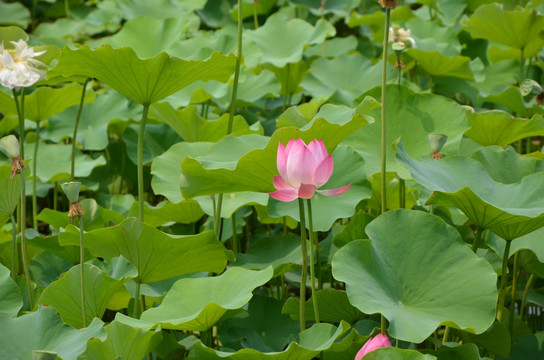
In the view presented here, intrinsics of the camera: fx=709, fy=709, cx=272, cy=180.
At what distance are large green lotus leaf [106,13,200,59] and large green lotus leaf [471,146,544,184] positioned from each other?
112 centimetres

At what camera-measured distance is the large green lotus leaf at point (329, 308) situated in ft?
4.20

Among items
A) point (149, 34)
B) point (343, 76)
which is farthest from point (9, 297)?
point (343, 76)

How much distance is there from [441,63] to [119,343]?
4.71 ft

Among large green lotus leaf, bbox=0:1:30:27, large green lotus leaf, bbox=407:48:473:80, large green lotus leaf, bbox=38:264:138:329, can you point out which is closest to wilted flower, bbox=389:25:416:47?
large green lotus leaf, bbox=407:48:473:80

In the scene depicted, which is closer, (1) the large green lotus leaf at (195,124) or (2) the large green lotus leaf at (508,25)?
(1) the large green lotus leaf at (195,124)

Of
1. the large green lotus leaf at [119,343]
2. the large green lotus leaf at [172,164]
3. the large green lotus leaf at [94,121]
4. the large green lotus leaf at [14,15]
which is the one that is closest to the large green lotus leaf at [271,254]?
the large green lotus leaf at [172,164]

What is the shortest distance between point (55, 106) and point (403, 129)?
0.91 m

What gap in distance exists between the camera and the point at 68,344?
3.34 feet

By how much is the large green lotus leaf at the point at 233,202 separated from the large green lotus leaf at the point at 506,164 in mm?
439

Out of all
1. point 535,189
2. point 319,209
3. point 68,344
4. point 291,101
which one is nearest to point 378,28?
point 291,101

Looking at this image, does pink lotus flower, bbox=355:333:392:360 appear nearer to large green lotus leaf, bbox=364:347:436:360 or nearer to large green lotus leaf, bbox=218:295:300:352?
large green lotus leaf, bbox=364:347:436:360

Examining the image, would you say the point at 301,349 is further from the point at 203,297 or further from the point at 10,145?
the point at 10,145

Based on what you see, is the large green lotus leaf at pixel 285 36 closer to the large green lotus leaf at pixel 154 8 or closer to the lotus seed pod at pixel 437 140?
the large green lotus leaf at pixel 154 8

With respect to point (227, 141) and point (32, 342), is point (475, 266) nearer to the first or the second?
point (227, 141)
